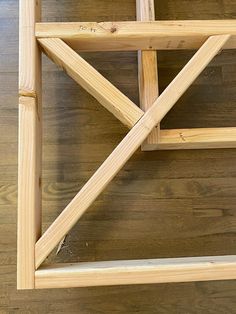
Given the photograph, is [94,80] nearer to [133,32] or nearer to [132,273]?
[133,32]

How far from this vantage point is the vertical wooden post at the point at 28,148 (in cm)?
82

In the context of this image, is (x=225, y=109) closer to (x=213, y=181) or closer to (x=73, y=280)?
(x=213, y=181)

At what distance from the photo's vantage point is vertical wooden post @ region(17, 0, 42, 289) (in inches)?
32.4

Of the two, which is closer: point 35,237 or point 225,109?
point 35,237

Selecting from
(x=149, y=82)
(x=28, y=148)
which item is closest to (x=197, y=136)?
(x=149, y=82)

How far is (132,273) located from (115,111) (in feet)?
1.17

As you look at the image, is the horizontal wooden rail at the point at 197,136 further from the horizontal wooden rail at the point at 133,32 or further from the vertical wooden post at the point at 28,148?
the vertical wooden post at the point at 28,148

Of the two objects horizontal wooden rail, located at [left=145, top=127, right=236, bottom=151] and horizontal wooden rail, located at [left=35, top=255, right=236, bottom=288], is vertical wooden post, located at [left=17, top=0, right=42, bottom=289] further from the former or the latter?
horizontal wooden rail, located at [left=145, top=127, right=236, bottom=151]

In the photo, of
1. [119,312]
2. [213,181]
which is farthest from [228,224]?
[119,312]

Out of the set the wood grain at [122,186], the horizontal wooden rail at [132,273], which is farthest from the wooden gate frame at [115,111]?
the wood grain at [122,186]

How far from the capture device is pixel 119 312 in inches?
42.5

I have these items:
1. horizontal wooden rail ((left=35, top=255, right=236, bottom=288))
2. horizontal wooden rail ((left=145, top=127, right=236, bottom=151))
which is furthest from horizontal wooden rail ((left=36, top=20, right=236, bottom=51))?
horizontal wooden rail ((left=35, top=255, right=236, bottom=288))

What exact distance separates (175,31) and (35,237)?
1.77ft

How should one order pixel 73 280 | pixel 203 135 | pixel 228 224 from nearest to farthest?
pixel 73 280 → pixel 203 135 → pixel 228 224
